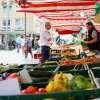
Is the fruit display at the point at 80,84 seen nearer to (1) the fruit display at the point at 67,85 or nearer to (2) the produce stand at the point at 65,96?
(1) the fruit display at the point at 67,85

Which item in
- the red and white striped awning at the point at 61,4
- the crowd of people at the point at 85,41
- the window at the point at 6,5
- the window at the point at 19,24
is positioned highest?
the window at the point at 6,5

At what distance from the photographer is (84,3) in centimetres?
867

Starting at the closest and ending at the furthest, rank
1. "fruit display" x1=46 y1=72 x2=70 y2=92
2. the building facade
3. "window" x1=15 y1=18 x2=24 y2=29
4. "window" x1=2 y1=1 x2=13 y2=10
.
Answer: "fruit display" x1=46 y1=72 x2=70 y2=92, "window" x1=2 y1=1 x2=13 y2=10, the building facade, "window" x1=15 y1=18 x2=24 y2=29

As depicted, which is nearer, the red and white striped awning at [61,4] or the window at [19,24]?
the red and white striped awning at [61,4]

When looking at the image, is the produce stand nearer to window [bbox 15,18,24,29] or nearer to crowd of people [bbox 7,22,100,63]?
crowd of people [bbox 7,22,100,63]

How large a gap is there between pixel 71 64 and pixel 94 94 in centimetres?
337

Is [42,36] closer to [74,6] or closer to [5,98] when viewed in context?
[74,6]

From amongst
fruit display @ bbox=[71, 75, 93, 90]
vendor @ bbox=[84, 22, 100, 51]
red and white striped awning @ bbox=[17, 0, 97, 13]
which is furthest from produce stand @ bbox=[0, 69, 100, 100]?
vendor @ bbox=[84, 22, 100, 51]

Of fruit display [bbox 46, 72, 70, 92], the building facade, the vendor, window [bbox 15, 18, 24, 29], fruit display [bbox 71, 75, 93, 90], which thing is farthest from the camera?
window [bbox 15, 18, 24, 29]

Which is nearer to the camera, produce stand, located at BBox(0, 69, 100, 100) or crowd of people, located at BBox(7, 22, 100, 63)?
produce stand, located at BBox(0, 69, 100, 100)

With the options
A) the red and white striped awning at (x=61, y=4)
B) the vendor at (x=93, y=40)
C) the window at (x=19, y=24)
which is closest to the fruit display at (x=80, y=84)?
the red and white striped awning at (x=61, y=4)

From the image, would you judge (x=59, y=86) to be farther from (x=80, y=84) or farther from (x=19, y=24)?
(x=19, y=24)

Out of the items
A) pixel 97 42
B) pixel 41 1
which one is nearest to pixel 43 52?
pixel 97 42

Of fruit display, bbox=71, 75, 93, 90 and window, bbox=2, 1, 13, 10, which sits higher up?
window, bbox=2, 1, 13, 10
